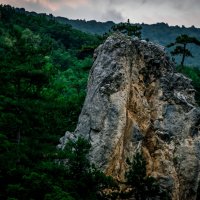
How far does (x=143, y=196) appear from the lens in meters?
18.7

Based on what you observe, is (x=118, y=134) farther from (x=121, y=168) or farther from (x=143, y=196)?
(x=143, y=196)

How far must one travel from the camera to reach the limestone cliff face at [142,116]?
21.6 m

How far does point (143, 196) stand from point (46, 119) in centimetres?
729

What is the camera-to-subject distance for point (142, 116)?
23188 millimetres

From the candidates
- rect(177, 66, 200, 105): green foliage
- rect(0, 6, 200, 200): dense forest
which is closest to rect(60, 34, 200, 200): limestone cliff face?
rect(0, 6, 200, 200): dense forest

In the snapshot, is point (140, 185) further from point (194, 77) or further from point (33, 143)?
point (194, 77)

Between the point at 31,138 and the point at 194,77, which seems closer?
the point at 31,138

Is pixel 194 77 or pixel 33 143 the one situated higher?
pixel 194 77

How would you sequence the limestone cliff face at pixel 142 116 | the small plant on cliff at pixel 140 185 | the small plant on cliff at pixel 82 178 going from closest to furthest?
the small plant on cliff at pixel 82 178, the small plant on cliff at pixel 140 185, the limestone cliff face at pixel 142 116

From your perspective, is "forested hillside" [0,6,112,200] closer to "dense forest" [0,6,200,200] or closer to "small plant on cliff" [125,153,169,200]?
"dense forest" [0,6,200,200]

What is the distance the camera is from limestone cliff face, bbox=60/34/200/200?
21641 mm

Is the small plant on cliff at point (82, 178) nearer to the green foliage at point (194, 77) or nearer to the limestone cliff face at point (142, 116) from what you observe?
the limestone cliff face at point (142, 116)

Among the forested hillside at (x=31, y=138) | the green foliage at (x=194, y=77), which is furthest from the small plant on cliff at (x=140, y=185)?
the green foliage at (x=194, y=77)

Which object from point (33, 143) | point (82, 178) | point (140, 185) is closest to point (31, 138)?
point (33, 143)
